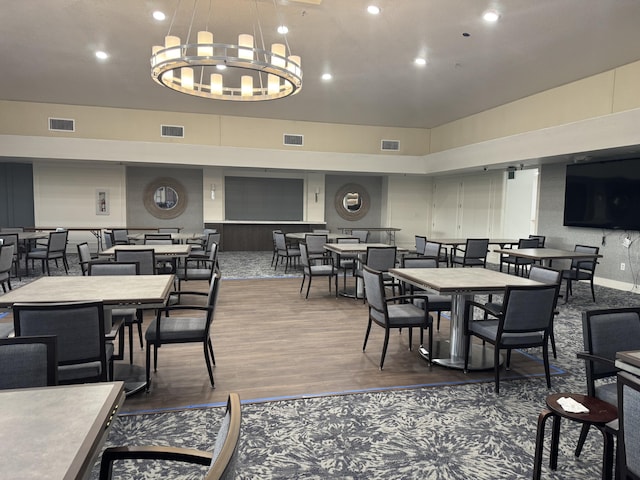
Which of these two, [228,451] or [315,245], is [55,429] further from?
[315,245]

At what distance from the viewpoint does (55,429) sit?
1.28 meters

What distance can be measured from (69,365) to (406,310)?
2.69 meters

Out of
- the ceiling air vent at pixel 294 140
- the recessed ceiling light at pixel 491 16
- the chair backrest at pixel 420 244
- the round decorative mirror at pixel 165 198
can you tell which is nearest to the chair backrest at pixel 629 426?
the recessed ceiling light at pixel 491 16

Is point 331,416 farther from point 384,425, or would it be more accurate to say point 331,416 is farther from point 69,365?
point 69,365

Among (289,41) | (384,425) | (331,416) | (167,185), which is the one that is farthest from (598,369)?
(167,185)

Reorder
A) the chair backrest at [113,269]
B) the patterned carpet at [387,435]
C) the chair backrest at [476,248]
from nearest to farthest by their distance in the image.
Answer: the patterned carpet at [387,435] < the chair backrest at [113,269] < the chair backrest at [476,248]

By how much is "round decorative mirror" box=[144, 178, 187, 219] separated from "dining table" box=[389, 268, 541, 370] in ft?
33.8

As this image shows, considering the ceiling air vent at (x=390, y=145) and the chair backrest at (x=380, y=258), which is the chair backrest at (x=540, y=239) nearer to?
A: the chair backrest at (x=380, y=258)

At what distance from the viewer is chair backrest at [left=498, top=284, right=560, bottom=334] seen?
312cm

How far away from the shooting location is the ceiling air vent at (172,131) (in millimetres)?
11156

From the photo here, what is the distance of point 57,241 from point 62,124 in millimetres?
4176

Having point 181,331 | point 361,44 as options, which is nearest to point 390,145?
point 361,44

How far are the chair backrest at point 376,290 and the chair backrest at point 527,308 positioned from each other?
37.1 inches

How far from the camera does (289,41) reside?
640cm
